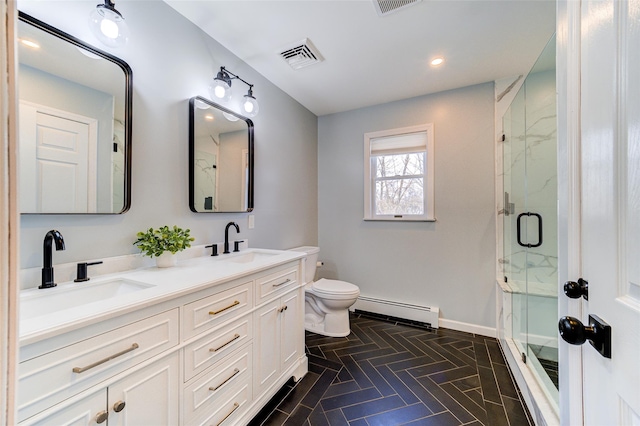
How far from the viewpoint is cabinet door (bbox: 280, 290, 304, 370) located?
173 cm

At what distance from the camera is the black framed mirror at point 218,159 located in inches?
69.8

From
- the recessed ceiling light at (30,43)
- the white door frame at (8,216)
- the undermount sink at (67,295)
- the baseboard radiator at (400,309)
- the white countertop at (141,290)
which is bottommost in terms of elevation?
the baseboard radiator at (400,309)

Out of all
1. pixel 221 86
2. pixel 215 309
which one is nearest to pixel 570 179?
pixel 215 309

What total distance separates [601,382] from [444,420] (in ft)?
4.01

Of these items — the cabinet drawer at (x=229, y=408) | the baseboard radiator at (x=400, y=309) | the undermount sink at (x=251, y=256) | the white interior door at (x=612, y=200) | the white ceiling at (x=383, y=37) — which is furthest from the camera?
the baseboard radiator at (x=400, y=309)

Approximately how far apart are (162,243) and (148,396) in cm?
76

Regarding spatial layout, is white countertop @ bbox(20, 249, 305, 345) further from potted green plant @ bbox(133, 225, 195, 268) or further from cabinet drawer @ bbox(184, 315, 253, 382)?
cabinet drawer @ bbox(184, 315, 253, 382)

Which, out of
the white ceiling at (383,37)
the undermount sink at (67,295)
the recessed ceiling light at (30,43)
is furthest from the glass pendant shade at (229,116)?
the undermount sink at (67,295)

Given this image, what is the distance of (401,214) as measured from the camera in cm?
302

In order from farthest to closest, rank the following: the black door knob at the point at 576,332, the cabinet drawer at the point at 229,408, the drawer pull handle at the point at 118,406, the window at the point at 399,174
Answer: the window at the point at 399,174 < the cabinet drawer at the point at 229,408 < the drawer pull handle at the point at 118,406 < the black door knob at the point at 576,332

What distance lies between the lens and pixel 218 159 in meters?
1.97

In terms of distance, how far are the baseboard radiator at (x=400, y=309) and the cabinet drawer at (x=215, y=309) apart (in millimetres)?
1983

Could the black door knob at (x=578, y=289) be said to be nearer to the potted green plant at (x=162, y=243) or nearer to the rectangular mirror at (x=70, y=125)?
the potted green plant at (x=162, y=243)

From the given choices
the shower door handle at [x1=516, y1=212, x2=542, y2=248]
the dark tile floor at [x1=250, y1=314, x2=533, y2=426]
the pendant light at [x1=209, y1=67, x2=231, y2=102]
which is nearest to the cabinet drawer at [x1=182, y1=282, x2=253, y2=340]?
the dark tile floor at [x1=250, y1=314, x2=533, y2=426]
